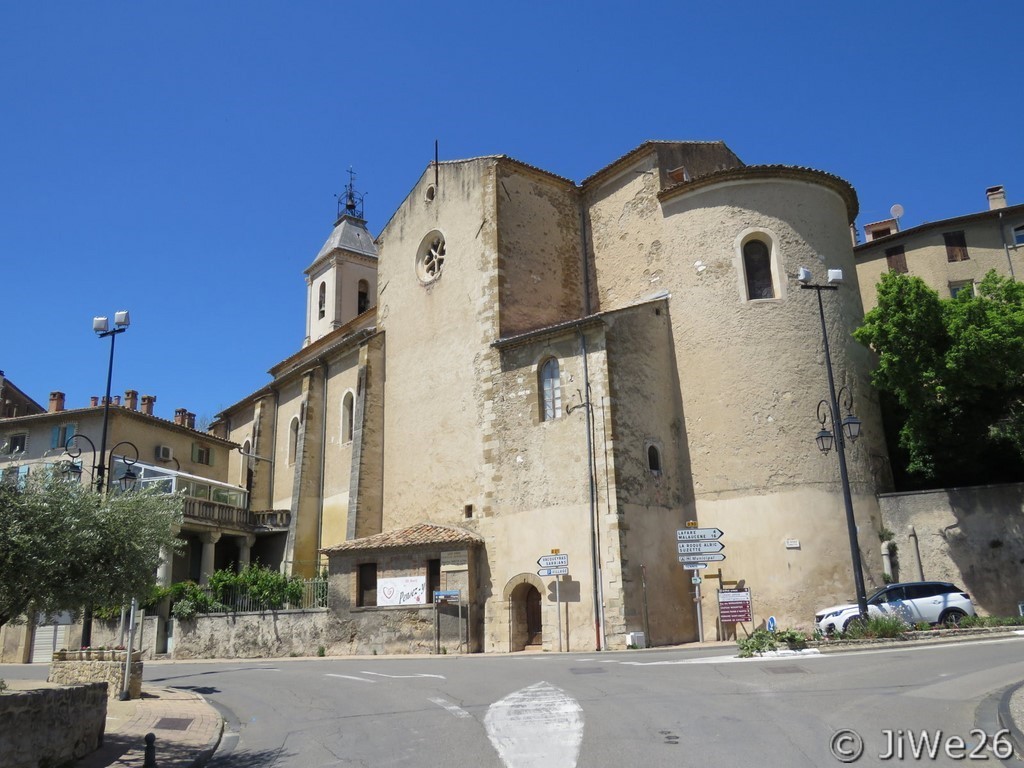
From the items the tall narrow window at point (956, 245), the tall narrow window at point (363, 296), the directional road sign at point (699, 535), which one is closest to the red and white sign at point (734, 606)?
the directional road sign at point (699, 535)

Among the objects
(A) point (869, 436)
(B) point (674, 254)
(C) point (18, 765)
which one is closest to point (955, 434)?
(A) point (869, 436)

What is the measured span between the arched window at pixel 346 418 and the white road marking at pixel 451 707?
22.5 meters

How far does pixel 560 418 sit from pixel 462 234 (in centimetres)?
873

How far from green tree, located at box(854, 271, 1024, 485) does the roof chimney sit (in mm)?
13911

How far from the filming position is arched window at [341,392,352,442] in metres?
34.0

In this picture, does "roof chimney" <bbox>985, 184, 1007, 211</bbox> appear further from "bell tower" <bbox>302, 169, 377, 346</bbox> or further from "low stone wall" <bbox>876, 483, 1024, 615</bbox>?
"bell tower" <bbox>302, 169, 377, 346</bbox>

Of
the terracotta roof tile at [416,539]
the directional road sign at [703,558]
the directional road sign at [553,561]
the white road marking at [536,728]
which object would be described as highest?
the terracotta roof tile at [416,539]

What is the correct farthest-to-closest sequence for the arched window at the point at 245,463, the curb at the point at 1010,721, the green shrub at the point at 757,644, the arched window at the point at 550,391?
the arched window at the point at 245,463, the arched window at the point at 550,391, the green shrub at the point at 757,644, the curb at the point at 1010,721

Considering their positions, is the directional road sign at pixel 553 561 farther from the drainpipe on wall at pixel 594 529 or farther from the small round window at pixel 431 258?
the small round window at pixel 431 258

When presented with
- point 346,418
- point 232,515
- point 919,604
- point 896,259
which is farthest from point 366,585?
point 896,259

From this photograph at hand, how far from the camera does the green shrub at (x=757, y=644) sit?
15.5 m

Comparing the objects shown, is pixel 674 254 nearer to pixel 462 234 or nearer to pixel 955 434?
pixel 462 234

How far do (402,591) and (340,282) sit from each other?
28202 millimetres

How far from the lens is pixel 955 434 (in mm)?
24000
